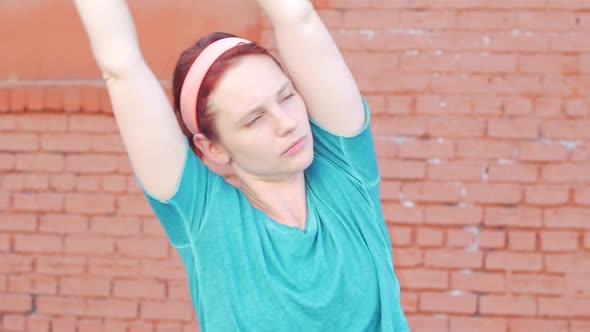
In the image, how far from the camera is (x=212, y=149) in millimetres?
2148

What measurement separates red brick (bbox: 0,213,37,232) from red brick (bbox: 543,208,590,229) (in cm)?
198

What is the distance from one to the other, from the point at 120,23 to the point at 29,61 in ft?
8.05

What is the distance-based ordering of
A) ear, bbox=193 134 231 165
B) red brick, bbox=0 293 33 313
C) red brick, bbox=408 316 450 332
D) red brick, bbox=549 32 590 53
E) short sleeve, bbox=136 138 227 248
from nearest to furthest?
short sleeve, bbox=136 138 227 248 < ear, bbox=193 134 231 165 < red brick, bbox=549 32 590 53 < red brick, bbox=408 316 450 332 < red brick, bbox=0 293 33 313

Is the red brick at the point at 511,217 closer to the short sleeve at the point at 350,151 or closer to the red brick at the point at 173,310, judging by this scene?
the red brick at the point at 173,310

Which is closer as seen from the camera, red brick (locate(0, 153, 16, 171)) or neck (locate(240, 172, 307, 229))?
neck (locate(240, 172, 307, 229))

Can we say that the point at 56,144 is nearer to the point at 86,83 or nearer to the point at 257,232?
the point at 86,83

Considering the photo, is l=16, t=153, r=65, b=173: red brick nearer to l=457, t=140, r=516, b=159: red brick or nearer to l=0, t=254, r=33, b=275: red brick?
l=0, t=254, r=33, b=275: red brick

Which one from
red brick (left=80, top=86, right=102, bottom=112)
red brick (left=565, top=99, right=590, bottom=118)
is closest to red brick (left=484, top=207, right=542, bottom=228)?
red brick (left=565, top=99, right=590, bottom=118)

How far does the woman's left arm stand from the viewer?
6.72ft

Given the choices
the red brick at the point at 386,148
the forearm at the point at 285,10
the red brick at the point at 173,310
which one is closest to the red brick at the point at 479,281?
the red brick at the point at 386,148

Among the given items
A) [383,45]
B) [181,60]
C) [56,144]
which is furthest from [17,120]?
[181,60]

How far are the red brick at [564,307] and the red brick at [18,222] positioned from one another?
1988mm

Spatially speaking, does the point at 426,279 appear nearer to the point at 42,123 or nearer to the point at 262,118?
the point at 42,123

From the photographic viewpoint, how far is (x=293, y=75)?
6.94ft
